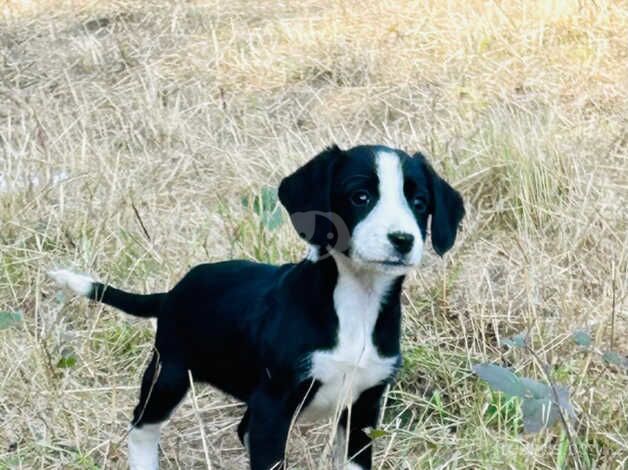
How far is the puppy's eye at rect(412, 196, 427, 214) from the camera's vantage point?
2.70m

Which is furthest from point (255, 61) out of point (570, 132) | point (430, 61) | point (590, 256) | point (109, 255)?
point (590, 256)

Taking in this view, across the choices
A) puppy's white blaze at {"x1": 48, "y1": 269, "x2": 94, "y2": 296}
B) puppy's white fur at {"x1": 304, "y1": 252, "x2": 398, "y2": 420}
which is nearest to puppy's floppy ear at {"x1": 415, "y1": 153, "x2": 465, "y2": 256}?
puppy's white fur at {"x1": 304, "y1": 252, "x2": 398, "y2": 420}

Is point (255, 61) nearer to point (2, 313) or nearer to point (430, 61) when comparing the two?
point (430, 61)

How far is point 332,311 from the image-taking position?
269 cm

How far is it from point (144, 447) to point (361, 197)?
99 cm

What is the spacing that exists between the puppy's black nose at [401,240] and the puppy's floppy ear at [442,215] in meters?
0.29

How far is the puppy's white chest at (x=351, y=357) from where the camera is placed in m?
2.66

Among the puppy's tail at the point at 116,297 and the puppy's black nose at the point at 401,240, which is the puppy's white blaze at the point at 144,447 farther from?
the puppy's black nose at the point at 401,240

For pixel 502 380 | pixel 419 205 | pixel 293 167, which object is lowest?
pixel 293 167

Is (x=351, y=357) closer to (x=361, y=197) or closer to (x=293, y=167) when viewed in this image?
(x=361, y=197)

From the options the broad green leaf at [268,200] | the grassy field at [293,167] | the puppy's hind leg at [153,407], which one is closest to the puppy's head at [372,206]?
the grassy field at [293,167]

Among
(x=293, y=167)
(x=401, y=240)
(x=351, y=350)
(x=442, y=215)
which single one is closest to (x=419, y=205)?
(x=442, y=215)

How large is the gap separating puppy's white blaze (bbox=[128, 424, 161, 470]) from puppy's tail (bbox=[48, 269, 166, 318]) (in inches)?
13.0

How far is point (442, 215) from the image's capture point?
2814 mm
